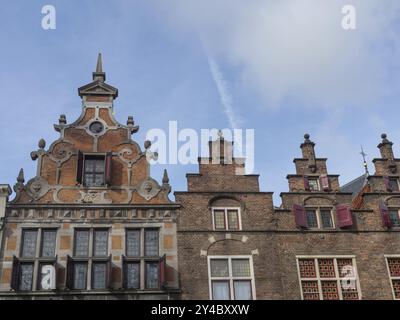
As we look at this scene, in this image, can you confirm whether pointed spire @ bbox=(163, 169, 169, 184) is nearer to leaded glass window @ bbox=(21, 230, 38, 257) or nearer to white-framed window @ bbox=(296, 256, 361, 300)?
leaded glass window @ bbox=(21, 230, 38, 257)

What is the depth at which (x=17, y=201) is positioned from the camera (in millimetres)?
20281

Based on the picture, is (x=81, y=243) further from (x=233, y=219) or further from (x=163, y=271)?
(x=233, y=219)

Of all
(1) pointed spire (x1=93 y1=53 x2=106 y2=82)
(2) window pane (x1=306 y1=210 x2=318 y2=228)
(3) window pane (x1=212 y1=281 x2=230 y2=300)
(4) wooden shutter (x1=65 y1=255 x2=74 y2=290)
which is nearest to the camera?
(4) wooden shutter (x1=65 y1=255 x2=74 y2=290)

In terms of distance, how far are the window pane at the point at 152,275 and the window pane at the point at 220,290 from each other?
1956mm

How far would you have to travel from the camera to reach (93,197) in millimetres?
20609

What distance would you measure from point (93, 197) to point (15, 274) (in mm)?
3737

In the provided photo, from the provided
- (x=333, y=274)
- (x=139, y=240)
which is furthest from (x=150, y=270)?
(x=333, y=274)

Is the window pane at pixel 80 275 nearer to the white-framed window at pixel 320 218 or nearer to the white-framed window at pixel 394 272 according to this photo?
the white-framed window at pixel 320 218

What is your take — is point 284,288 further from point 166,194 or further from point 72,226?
point 72,226

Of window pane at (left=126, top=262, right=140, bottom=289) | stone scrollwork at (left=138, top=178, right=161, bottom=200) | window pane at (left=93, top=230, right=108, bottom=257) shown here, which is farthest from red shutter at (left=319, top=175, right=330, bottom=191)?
window pane at (left=93, top=230, right=108, bottom=257)

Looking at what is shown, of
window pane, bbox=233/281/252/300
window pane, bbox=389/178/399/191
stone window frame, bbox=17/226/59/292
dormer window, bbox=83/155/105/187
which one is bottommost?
window pane, bbox=233/281/252/300

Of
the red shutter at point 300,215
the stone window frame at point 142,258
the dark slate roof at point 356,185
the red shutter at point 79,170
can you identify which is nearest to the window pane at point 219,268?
the stone window frame at point 142,258

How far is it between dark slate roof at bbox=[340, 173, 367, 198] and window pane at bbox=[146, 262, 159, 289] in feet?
37.9

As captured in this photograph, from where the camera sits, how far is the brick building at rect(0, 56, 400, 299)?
19.3 metres
